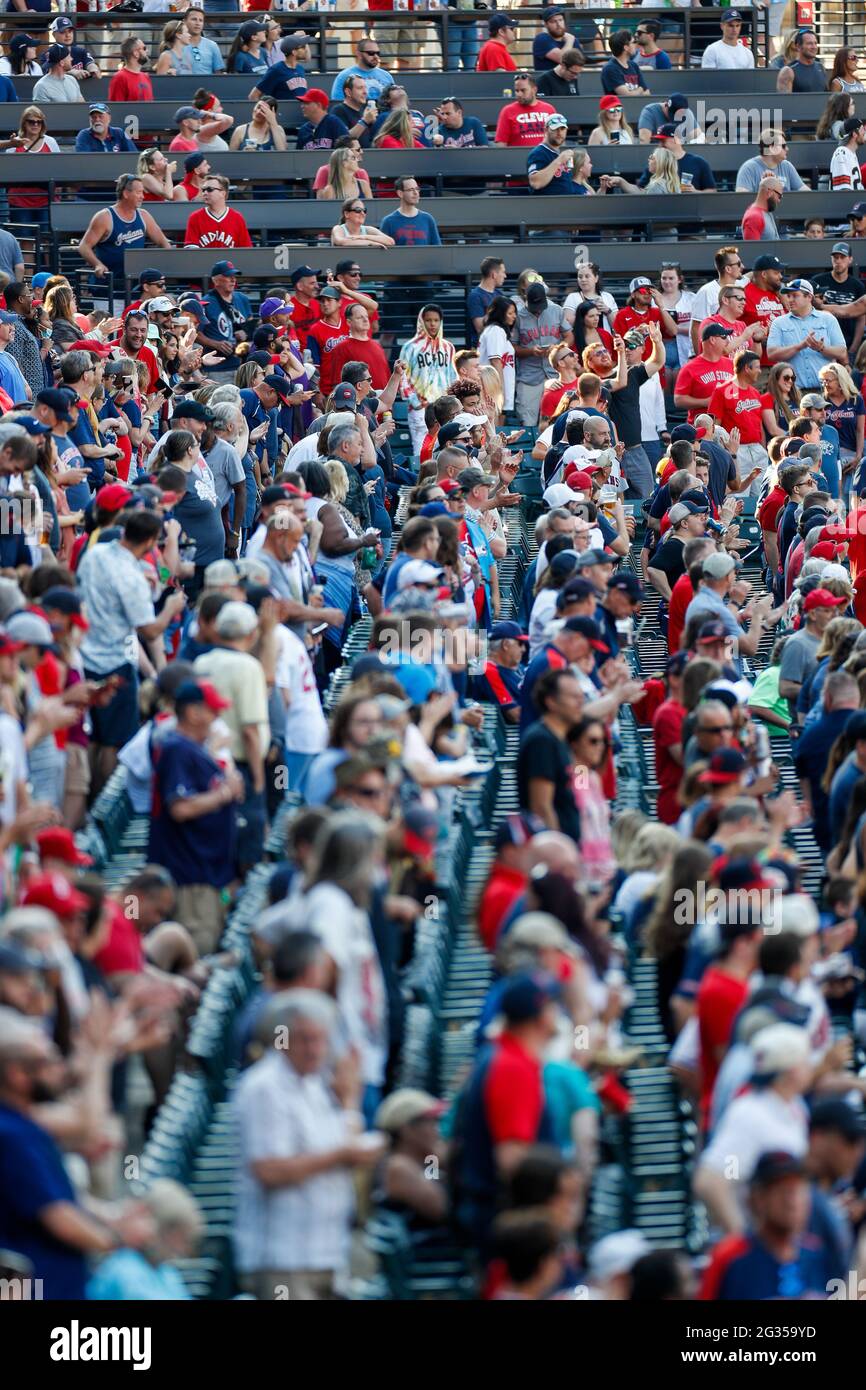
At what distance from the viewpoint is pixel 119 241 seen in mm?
19406

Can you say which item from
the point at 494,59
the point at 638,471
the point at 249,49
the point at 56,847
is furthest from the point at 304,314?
the point at 56,847

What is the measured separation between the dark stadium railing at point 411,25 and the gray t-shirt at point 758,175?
3.61m

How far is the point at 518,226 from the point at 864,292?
3.24m

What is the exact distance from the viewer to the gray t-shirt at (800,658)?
38.8ft

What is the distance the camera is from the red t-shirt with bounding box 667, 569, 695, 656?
1290 centimetres

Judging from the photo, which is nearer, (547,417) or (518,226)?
(547,417)

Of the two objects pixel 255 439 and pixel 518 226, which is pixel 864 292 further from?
pixel 255 439

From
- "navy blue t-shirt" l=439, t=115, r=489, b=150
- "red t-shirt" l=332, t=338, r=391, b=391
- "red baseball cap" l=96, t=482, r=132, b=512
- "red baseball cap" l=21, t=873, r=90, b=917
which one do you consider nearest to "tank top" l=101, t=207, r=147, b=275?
"red t-shirt" l=332, t=338, r=391, b=391

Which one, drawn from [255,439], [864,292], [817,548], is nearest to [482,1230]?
[817,548]

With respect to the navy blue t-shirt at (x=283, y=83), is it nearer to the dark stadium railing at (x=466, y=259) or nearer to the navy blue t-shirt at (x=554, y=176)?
the navy blue t-shirt at (x=554, y=176)

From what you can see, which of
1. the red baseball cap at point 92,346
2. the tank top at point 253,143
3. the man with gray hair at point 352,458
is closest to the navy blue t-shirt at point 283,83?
the tank top at point 253,143

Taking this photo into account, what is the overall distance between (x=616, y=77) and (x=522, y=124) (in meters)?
1.74

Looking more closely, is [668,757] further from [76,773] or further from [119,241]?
[119,241]

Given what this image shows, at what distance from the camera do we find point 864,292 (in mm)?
19547
